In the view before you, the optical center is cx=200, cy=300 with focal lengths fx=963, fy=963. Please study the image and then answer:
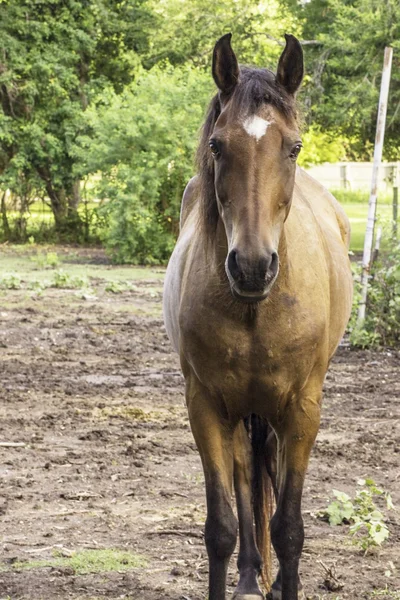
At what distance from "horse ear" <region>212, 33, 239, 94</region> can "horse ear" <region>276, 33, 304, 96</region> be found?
0.16 meters

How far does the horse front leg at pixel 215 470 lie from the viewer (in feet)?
12.6

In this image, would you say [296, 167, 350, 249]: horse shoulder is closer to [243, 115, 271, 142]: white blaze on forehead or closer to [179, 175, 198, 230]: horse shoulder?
[179, 175, 198, 230]: horse shoulder

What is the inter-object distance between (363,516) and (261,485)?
0.63m

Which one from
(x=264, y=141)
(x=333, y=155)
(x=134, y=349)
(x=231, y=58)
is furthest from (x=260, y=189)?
(x=333, y=155)

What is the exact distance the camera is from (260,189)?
321cm

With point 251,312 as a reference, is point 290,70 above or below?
above

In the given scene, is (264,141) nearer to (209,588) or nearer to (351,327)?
(209,588)

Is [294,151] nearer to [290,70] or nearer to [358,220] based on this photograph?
[290,70]

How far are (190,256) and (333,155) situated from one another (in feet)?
121

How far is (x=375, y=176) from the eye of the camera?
9531mm

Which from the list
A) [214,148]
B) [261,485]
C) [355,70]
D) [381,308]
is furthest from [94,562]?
[355,70]

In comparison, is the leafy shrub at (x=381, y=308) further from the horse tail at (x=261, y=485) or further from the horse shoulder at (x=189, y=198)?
the horse tail at (x=261, y=485)

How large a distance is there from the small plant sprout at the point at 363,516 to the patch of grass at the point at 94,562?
40.5 inches

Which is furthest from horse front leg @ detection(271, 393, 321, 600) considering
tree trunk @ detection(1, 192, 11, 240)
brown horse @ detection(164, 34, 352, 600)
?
tree trunk @ detection(1, 192, 11, 240)
